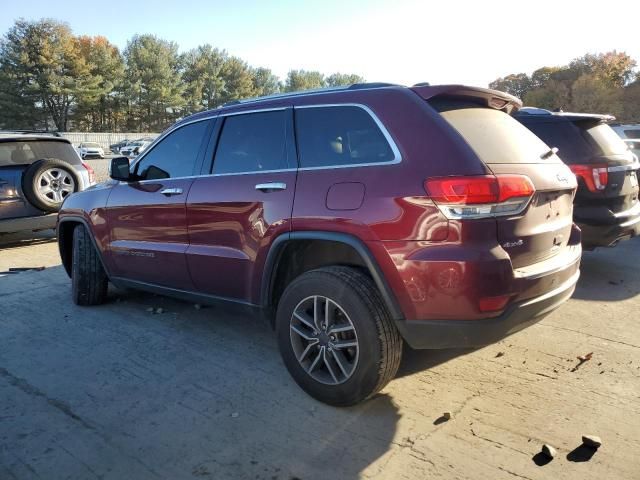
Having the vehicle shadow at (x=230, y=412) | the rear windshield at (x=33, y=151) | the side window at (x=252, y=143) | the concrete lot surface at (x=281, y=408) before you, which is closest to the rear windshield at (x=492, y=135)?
the side window at (x=252, y=143)

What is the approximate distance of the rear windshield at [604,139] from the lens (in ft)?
17.6

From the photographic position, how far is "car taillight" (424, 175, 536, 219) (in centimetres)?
254

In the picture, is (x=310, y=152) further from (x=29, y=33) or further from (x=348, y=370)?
(x=29, y=33)

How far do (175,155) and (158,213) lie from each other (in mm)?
494

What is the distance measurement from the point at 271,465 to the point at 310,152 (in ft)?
5.94

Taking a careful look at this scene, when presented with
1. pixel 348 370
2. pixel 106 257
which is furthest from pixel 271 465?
pixel 106 257

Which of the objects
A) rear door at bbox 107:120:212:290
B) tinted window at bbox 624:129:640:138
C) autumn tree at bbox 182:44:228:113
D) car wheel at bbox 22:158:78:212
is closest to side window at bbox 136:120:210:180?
rear door at bbox 107:120:212:290

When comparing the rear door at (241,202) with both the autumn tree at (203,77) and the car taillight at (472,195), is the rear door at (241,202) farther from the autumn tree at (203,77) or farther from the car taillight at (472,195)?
the autumn tree at (203,77)

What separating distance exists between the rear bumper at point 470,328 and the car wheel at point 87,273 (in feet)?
11.2

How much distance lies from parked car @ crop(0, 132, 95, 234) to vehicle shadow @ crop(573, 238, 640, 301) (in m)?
6.96

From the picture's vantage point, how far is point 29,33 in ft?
186

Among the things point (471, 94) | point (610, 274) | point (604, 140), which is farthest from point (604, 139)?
point (471, 94)

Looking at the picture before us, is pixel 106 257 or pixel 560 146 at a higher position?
pixel 560 146

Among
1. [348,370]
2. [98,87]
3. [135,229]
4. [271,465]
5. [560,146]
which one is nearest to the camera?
[271,465]
